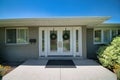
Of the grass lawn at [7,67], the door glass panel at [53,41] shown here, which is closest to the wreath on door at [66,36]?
the door glass panel at [53,41]

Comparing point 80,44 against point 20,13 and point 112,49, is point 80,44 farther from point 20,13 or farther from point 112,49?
point 20,13

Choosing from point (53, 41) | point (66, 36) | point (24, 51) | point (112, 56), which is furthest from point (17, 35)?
point (112, 56)

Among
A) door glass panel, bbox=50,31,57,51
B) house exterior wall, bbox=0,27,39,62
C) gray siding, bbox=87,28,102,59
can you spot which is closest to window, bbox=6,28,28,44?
house exterior wall, bbox=0,27,39,62

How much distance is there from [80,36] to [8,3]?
7324 mm

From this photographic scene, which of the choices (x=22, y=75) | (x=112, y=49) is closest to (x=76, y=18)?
(x=112, y=49)

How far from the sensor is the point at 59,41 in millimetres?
10914

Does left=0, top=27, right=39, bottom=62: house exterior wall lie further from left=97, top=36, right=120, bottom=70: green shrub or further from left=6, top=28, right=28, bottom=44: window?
left=97, top=36, right=120, bottom=70: green shrub

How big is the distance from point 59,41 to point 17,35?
11.4 ft

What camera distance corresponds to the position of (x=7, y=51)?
11.0 meters

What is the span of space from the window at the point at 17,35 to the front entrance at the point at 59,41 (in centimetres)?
134

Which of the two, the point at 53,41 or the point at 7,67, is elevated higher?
the point at 53,41

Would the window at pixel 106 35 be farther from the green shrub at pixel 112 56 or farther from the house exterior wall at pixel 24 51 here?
the house exterior wall at pixel 24 51

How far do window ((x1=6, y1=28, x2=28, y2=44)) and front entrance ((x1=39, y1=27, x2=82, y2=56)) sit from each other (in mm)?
1343

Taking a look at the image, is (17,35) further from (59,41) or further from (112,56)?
(112,56)
